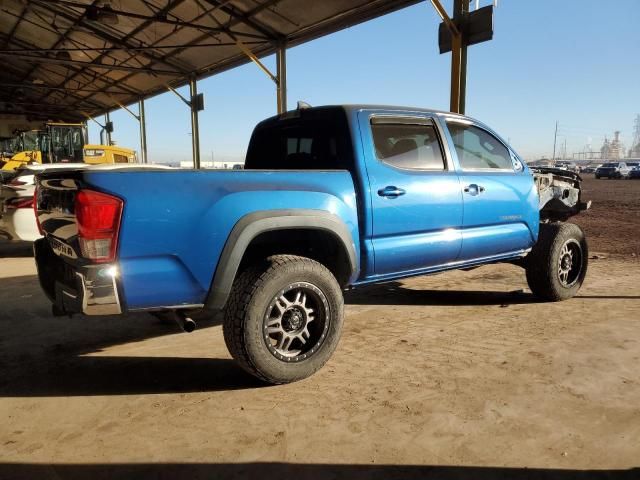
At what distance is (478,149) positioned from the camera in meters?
4.32

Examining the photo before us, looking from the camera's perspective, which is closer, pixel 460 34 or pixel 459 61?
pixel 460 34

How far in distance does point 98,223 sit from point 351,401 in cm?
177

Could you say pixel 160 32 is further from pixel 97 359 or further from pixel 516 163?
pixel 97 359

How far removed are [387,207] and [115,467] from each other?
2.32 m

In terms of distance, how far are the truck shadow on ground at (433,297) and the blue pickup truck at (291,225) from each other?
2.35 ft

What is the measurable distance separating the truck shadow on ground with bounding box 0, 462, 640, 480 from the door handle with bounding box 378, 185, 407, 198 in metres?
1.86

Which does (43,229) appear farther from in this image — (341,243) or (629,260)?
(629,260)

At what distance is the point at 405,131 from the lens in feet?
12.4

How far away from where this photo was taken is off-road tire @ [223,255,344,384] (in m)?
2.79

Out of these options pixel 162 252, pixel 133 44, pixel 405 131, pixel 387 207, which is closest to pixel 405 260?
pixel 387 207

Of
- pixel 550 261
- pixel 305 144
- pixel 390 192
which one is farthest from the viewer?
pixel 550 261

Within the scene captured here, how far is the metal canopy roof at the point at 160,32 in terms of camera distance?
467 inches

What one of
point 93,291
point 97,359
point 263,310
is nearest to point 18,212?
point 97,359

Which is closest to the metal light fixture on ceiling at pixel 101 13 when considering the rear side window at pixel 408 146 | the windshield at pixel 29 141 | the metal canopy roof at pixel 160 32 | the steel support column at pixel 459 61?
the metal canopy roof at pixel 160 32
